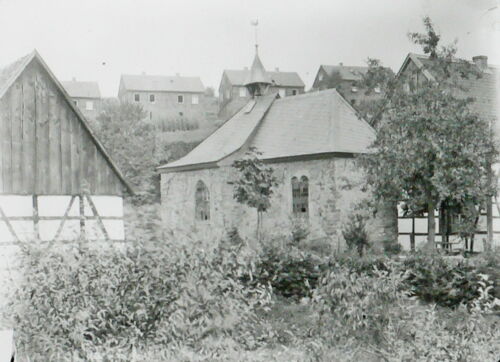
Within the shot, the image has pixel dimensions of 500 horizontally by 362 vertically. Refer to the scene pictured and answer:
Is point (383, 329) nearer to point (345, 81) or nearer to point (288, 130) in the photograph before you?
point (288, 130)

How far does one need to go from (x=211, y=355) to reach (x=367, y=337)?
1.24m

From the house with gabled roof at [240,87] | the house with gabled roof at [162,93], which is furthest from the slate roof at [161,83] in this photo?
the house with gabled roof at [240,87]

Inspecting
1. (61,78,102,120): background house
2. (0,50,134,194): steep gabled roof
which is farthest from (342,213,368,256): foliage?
(0,50,134,194): steep gabled roof

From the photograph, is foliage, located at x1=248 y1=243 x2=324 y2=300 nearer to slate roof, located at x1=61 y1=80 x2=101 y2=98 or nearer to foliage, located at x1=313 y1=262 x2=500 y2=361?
foliage, located at x1=313 y1=262 x2=500 y2=361

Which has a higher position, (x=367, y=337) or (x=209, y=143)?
(x=209, y=143)

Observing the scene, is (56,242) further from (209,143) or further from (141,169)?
(209,143)

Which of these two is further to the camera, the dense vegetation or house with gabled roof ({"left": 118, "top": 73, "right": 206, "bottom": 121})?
house with gabled roof ({"left": 118, "top": 73, "right": 206, "bottom": 121})

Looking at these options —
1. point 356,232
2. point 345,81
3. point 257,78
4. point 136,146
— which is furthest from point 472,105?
point 136,146

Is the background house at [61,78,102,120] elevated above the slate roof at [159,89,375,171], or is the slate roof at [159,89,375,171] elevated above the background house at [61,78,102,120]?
the background house at [61,78,102,120]

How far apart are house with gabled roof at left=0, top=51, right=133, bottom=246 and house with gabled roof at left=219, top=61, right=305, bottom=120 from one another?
123 cm

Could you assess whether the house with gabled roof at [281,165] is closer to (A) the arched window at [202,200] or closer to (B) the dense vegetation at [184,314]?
(A) the arched window at [202,200]

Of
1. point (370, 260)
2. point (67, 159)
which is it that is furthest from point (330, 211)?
point (67, 159)

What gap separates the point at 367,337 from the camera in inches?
189

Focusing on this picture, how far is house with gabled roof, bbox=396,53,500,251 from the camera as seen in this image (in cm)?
561
